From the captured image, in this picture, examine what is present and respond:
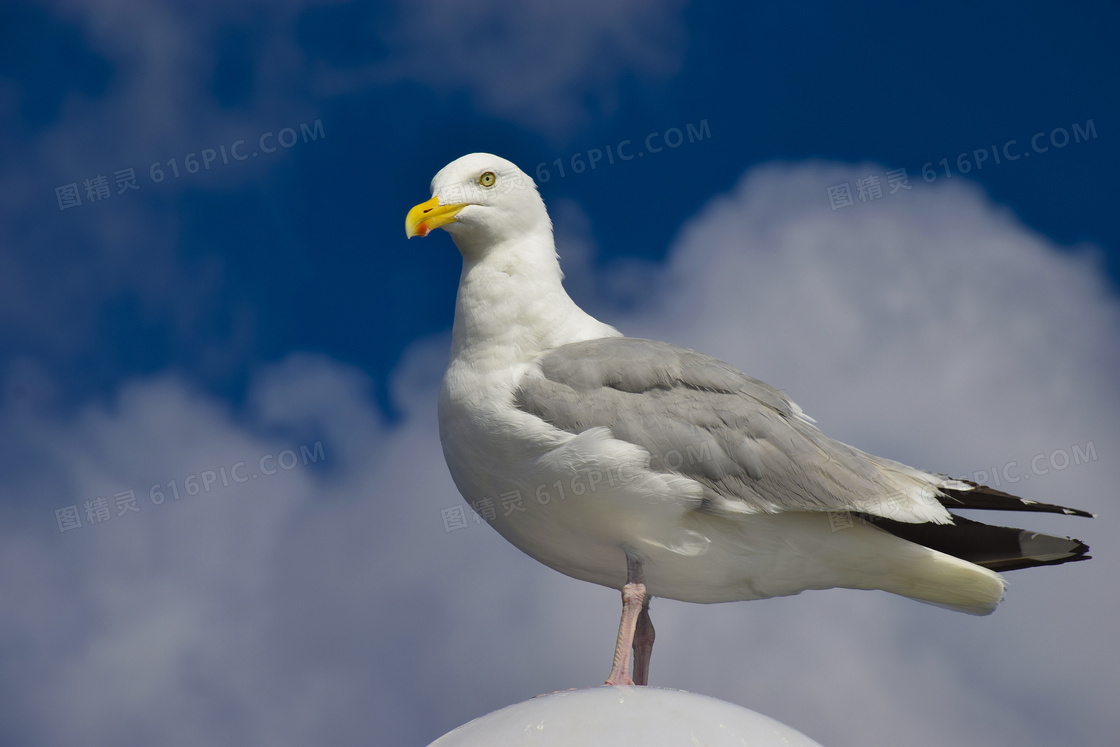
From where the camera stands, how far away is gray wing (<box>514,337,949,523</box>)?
5742mm

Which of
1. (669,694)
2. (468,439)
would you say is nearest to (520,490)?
(468,439)

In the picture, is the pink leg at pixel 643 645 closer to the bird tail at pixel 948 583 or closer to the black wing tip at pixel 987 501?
the bird tail at pixel 948 583

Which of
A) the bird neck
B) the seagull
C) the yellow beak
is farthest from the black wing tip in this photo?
the yellow beak

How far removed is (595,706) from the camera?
3953 mm

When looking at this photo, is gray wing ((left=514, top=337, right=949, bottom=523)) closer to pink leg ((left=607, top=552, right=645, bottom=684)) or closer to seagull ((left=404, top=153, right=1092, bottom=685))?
seagull ((left=404, top=153, right=1092, bottom=685))

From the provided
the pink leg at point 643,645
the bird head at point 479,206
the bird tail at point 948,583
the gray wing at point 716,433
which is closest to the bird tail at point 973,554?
the bird tail at point 948,583

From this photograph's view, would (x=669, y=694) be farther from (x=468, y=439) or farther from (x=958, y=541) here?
(x=958, y=541)

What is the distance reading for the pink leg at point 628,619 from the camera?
17.8ft

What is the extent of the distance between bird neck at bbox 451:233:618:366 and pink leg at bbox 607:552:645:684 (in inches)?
54.1

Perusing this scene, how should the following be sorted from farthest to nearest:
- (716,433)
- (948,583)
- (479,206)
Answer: (479,206), (948,583), (716,433)

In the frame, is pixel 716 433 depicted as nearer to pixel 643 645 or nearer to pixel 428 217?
pixel 643 645

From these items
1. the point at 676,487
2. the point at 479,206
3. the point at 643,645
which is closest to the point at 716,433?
the point at 676,487

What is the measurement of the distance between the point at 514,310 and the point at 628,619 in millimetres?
1975

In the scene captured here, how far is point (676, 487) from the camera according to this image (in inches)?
222
